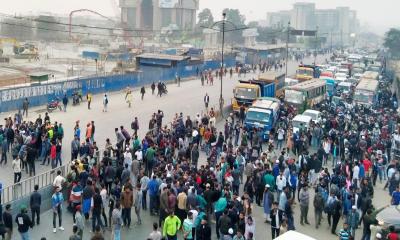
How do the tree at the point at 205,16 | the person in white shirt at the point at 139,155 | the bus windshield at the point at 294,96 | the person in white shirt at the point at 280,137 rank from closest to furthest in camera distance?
the person in white shirt at the point at 139,155, the person in white shirt at the point at 280,137, the bus windshield at the point at 294,96, the tree at the point at 205,16

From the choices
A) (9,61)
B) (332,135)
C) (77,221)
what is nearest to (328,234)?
(77,221)

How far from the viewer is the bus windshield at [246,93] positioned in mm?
34531

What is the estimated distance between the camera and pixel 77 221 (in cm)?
1304

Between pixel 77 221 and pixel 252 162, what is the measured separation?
877cm

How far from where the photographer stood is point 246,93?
3469cm

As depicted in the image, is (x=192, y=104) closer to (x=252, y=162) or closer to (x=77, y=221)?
(x=252, y=162)

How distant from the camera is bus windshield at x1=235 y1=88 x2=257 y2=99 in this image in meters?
34.5

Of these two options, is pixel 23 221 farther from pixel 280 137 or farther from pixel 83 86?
pixel 83 86

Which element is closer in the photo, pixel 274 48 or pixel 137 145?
pixel 137 145

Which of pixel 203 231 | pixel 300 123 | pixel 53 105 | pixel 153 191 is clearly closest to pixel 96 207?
pixel 153 191

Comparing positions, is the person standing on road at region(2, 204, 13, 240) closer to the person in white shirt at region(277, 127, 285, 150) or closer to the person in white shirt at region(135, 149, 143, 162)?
the person in white shirt at region(135, 149, 143, 162)

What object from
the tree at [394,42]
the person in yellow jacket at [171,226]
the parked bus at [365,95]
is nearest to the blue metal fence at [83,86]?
the parked bus at [365,95]

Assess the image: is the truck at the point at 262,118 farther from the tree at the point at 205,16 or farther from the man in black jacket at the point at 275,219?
the tree at the point at 205,16

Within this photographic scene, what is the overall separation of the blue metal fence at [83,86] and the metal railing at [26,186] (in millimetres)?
15420
